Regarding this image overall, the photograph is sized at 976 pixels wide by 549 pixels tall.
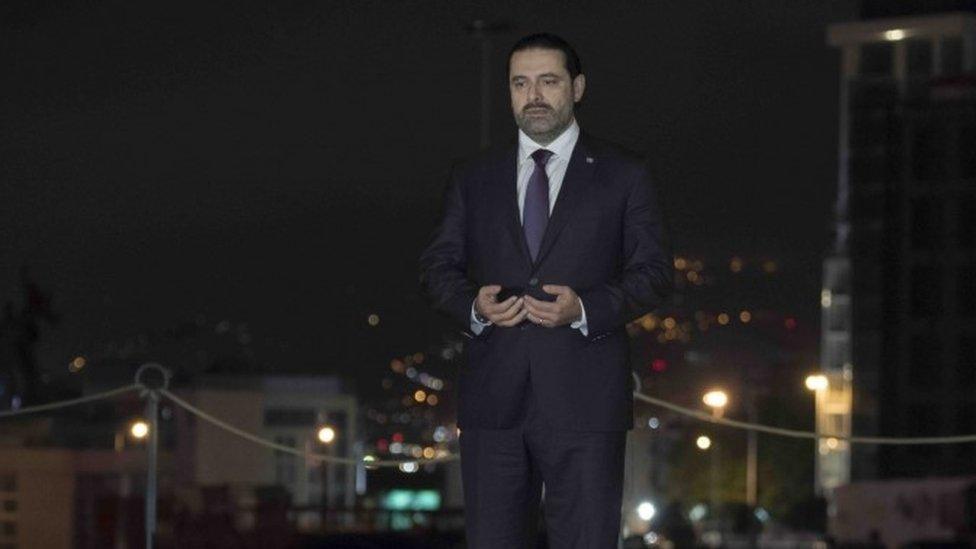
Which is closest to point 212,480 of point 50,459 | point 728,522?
point 50,459

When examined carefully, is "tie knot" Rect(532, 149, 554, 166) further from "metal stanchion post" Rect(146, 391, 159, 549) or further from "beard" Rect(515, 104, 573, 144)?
"metal stanchion post" Rect(146, 391, 159, 549)

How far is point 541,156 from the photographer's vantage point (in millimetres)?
5445

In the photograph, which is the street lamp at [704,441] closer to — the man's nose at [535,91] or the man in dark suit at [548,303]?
the man in dark suit at [548,303]

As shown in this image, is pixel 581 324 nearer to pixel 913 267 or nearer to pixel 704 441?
pixel 704 441

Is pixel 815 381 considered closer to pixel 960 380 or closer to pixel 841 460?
pixel 960 380

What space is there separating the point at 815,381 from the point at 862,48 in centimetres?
6757

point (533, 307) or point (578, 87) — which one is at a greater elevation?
→ point (578, 87)

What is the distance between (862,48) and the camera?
150 meters

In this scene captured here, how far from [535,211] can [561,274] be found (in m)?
0.17

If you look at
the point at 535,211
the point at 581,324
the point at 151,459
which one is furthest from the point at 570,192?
the point at 151,459

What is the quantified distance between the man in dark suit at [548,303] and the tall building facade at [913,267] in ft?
422

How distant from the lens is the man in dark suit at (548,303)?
17.1 ft

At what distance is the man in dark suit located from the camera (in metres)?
5.21

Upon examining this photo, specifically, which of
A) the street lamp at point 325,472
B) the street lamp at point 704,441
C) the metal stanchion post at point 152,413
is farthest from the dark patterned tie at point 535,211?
the street lamp at point 704,441
